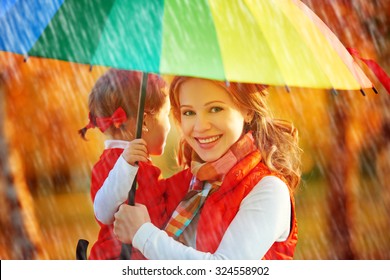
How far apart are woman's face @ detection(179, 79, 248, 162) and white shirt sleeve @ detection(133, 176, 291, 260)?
34 cm

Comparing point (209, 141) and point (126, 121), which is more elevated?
point (126, 121)

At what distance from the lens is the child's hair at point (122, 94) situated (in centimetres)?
470

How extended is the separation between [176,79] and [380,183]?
1.61m

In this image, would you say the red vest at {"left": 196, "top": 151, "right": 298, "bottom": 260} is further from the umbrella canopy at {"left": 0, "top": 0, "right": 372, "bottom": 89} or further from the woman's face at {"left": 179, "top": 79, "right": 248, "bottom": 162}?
the umbrella canopy at {"left": 0, "top": 0, "right": 372, "bottom": 89}

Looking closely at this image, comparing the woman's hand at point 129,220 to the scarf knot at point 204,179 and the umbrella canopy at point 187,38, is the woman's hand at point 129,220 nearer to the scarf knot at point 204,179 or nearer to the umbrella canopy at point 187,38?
the scarf knot at point 204,179

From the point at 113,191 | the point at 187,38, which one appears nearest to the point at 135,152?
the point at 113,191

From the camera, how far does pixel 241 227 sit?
4504mm

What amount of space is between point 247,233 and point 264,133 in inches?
25.3

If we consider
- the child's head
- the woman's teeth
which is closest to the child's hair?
the child's head

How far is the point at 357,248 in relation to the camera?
5.22 meters

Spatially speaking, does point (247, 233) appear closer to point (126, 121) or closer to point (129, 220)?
point (129, 220)

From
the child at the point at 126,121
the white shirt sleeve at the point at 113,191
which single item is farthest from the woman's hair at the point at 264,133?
the white shirt sleeve at the point at 113,191

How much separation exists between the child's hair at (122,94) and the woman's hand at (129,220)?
20.8 inches

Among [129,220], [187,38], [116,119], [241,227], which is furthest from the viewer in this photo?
[116,119]
